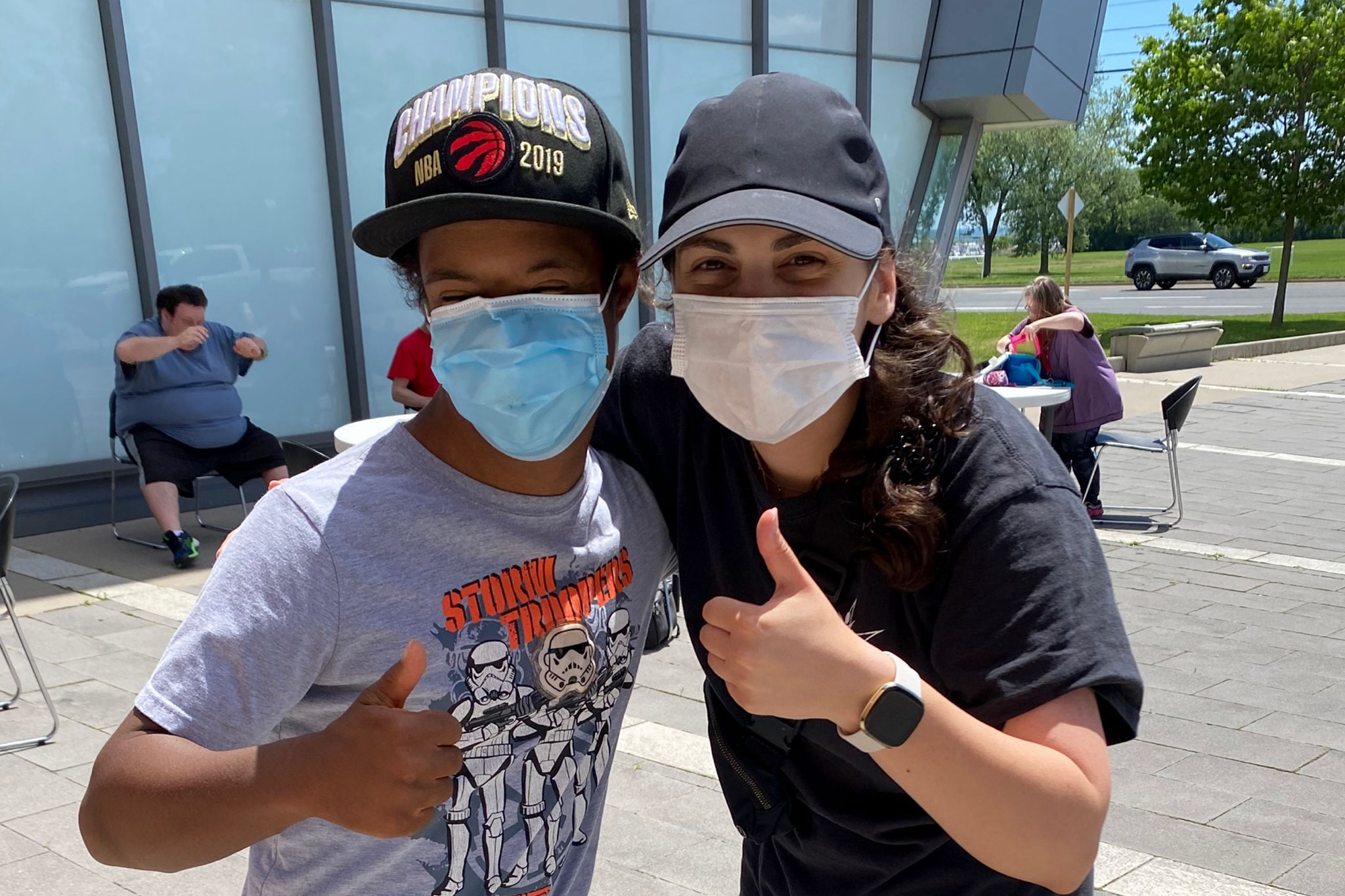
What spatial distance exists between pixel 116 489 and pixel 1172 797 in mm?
6977

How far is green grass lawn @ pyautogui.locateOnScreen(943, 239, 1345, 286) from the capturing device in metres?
37.8

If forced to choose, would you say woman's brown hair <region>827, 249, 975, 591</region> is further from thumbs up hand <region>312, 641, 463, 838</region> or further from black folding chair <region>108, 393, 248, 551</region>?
black folding chair <region>108, 393, 248, 551</region>

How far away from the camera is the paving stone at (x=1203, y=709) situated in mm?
4398

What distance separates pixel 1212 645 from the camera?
209 inches

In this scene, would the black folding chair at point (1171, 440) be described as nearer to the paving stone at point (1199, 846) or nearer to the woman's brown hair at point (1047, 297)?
the woman's brown hair at point (1047, 297)

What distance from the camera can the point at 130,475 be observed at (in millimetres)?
7984

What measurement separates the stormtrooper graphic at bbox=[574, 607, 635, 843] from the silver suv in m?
35.4

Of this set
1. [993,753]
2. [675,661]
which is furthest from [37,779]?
[993,753]

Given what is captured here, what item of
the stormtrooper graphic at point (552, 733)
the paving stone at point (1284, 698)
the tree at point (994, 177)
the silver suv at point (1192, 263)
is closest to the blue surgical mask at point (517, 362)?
the stormtrooper graphic at point (552, 733)

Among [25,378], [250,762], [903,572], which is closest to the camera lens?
[250,762]

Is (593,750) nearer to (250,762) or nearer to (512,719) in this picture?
(512,719)

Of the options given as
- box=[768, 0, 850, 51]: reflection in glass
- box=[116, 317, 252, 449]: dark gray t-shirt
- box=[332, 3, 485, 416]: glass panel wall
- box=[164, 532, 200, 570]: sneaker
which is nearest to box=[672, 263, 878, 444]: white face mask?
box=[164, 532, 200, 570]: sneaker

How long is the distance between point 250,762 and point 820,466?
0.87 meters

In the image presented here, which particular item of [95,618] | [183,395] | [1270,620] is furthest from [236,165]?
[1270,620]
